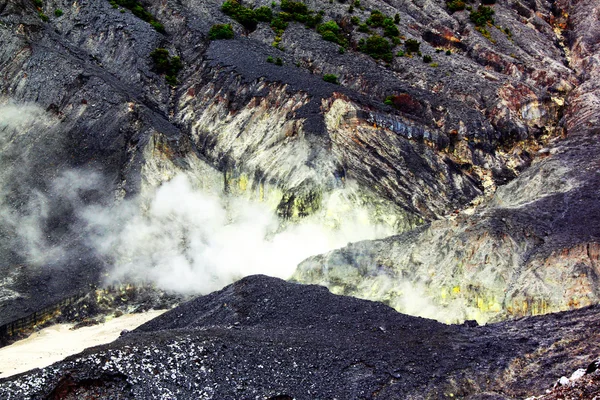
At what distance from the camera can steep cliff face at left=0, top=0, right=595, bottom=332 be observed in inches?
1570

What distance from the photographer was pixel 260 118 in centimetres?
4622

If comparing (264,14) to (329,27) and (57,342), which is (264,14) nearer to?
(329,27)

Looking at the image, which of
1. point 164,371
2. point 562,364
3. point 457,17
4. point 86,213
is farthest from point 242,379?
point 457,17

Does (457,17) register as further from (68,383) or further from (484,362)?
(68,383)

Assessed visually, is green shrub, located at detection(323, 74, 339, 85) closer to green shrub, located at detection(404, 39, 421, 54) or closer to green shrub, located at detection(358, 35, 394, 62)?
green shrub, located at detection(358, 35, 394, 62)

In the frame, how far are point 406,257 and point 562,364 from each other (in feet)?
45.2

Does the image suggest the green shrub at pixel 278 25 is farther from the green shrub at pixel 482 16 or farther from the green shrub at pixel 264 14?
the green shrub at pixel 482 16

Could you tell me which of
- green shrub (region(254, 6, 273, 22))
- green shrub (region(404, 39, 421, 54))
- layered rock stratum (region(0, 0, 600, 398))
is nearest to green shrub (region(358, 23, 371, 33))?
layered rock stratum (region(0, 0, 600, 398))

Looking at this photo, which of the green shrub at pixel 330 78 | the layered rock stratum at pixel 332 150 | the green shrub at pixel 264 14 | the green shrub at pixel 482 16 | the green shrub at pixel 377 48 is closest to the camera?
the layered rock stratum at pixel 332 150

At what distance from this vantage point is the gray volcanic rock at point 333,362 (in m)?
19.4

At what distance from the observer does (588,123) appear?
4447 cm

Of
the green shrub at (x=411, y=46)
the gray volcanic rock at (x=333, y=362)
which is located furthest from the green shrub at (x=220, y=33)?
the gray volcanic rock at (x=333, y=362)

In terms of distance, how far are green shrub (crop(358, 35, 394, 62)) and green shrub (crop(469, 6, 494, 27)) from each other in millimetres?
9764

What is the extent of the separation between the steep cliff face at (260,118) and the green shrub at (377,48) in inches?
20.5
